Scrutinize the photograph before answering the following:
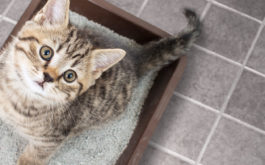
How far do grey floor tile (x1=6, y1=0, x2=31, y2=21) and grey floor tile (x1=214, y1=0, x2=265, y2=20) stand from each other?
115 cm

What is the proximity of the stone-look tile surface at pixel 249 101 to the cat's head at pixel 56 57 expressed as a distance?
96 centimetres

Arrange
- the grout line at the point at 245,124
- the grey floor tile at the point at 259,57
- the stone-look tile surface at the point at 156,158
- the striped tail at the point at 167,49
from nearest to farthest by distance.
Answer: the striped tail at the point at 167,49 < the stone-look tile surface at the point at 156,158 < the grout line at the point at 245,124 < the grey floor tile at the point at 259,57

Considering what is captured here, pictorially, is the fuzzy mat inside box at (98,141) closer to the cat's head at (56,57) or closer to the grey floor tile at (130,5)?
the grey floor tile at (130,5)

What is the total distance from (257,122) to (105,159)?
857 mm

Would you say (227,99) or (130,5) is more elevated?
(130,5)

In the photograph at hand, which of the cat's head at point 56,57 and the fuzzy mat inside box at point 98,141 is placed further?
the fuzzy mat inside box at point 98,141

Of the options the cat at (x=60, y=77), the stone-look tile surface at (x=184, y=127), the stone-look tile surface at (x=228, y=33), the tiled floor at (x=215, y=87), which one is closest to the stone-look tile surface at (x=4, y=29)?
the tiled floor at (x=215, y=87)

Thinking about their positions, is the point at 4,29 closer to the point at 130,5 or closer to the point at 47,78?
the point at 130,5

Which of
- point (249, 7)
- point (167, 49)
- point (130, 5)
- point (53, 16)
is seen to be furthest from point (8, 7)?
point (249, 7)

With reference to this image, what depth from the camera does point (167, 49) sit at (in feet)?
4.72

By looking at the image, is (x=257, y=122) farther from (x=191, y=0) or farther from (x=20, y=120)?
(x=20, y=120)

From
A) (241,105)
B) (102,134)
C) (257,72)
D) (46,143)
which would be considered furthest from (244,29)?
(46,143)

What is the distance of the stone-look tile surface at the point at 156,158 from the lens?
1.58 meters

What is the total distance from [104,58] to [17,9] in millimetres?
889
